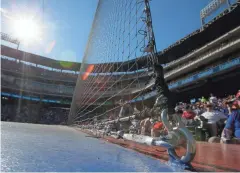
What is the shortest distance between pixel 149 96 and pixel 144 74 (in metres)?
0.65

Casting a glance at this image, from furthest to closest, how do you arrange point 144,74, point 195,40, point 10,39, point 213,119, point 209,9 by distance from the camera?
point 10,39 < point 209,9 < point 195,40 < point 213,119 < point 144,74

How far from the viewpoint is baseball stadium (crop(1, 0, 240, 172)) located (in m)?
0.76

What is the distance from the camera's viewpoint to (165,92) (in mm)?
931

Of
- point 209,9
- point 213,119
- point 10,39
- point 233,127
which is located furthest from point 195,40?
point 10,39

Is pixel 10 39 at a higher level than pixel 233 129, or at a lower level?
higher

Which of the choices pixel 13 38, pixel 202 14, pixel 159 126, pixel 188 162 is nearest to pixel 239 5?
pixel 202 14

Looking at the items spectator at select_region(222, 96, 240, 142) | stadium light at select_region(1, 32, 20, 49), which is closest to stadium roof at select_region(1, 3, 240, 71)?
stadium light at select_region(1, 32, 20, 49)

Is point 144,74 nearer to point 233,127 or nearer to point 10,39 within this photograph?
point 233,127

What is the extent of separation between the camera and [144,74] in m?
1.84

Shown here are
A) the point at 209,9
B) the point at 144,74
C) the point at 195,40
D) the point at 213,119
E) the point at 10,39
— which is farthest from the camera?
the point at 10,39

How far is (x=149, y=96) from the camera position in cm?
243

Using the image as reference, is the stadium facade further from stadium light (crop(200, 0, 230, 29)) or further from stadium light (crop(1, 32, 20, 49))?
stadium light (crop(200, 0, 230, 29))

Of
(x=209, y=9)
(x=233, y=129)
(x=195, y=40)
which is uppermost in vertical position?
(x=209, y=9)

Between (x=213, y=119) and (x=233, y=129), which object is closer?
(x=233, y=129)
